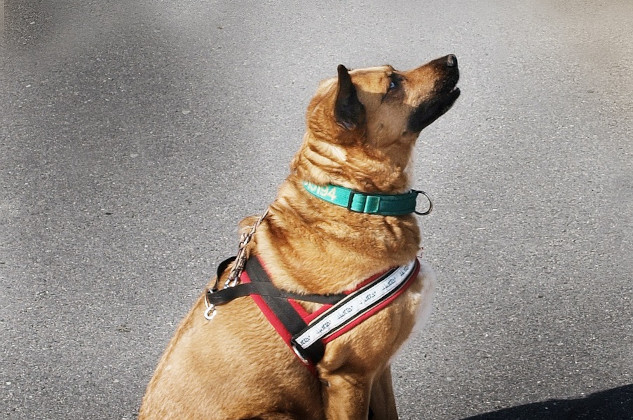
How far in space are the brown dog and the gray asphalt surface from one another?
0.99 metres

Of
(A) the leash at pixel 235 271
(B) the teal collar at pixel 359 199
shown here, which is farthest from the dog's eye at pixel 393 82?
(A) the leash at pixel 235 271

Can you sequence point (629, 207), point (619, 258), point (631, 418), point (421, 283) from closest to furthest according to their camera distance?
point (421, 283)
point (631, 418)
point (619, 258)
point (629, 207)

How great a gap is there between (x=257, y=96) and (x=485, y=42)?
2027mm

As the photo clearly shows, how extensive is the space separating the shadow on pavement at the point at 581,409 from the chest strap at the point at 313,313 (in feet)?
3.92

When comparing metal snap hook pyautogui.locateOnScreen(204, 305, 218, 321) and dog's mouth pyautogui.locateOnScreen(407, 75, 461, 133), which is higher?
dog's mouth pyautogui.locateOnScreen(407, 75, 461, 133)

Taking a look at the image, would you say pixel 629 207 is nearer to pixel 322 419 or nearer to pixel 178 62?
pixel 322 419

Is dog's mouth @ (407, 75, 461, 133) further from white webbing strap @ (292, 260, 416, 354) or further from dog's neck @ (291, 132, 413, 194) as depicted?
white webbing strap @ (292, 260, 416, 354)

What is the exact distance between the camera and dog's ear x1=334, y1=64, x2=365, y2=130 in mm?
3340

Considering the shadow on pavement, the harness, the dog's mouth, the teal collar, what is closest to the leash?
the harness

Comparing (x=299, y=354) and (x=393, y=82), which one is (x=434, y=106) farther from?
(x=299, y=354)

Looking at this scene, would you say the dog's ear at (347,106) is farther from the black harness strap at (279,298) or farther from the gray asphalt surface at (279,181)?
the gray asphalt surface at (279,181)

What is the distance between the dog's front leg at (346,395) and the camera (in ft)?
11.2

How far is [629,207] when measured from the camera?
5352mm

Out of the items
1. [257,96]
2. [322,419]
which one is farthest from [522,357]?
[257,96]
